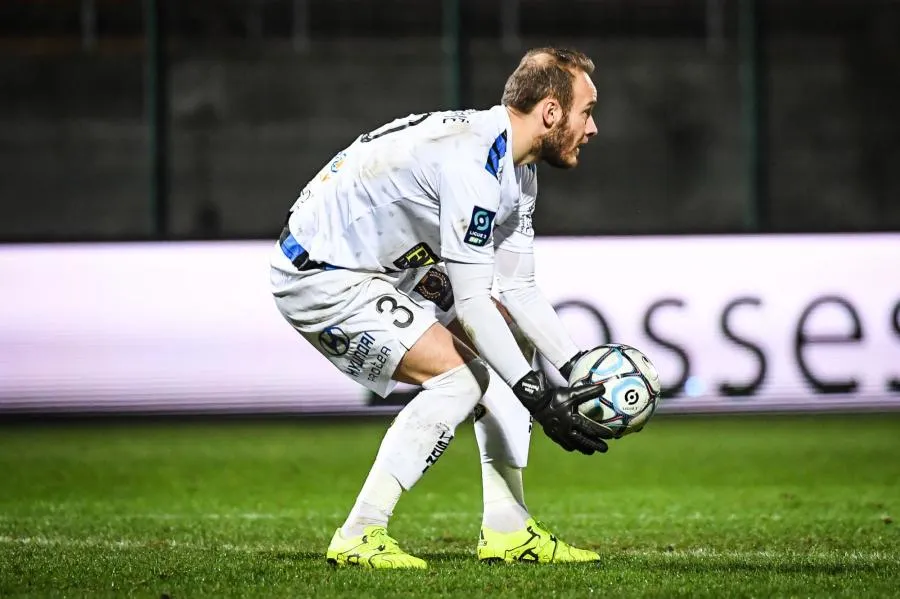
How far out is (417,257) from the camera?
5.43 meters

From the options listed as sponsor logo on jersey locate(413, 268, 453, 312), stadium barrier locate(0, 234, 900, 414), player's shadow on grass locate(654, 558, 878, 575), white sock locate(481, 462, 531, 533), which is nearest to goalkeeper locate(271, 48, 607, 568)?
white sock locate(481, 462, 531, 533)

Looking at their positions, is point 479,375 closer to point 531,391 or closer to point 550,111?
point 531,391

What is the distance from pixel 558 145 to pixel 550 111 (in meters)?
0.13

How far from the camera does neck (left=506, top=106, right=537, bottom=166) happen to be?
5.25 m

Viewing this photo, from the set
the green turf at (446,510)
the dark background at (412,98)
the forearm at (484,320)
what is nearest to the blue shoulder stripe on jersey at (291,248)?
the forearm at (484,320)

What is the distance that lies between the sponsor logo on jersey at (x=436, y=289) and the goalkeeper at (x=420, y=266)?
213 mm

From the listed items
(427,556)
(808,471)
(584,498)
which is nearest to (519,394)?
(427,556)

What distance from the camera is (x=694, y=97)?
76.1 feet

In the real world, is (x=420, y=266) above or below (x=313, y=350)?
above

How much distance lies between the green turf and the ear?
5.37 ft

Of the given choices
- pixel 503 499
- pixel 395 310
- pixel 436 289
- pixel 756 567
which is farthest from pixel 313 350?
pixel 756 567

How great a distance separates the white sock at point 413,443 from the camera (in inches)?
207

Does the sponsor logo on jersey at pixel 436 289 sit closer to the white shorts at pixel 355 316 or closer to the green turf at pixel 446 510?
the white shorts at pixel 355 316

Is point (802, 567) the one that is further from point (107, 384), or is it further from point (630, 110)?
point (630, 110)
